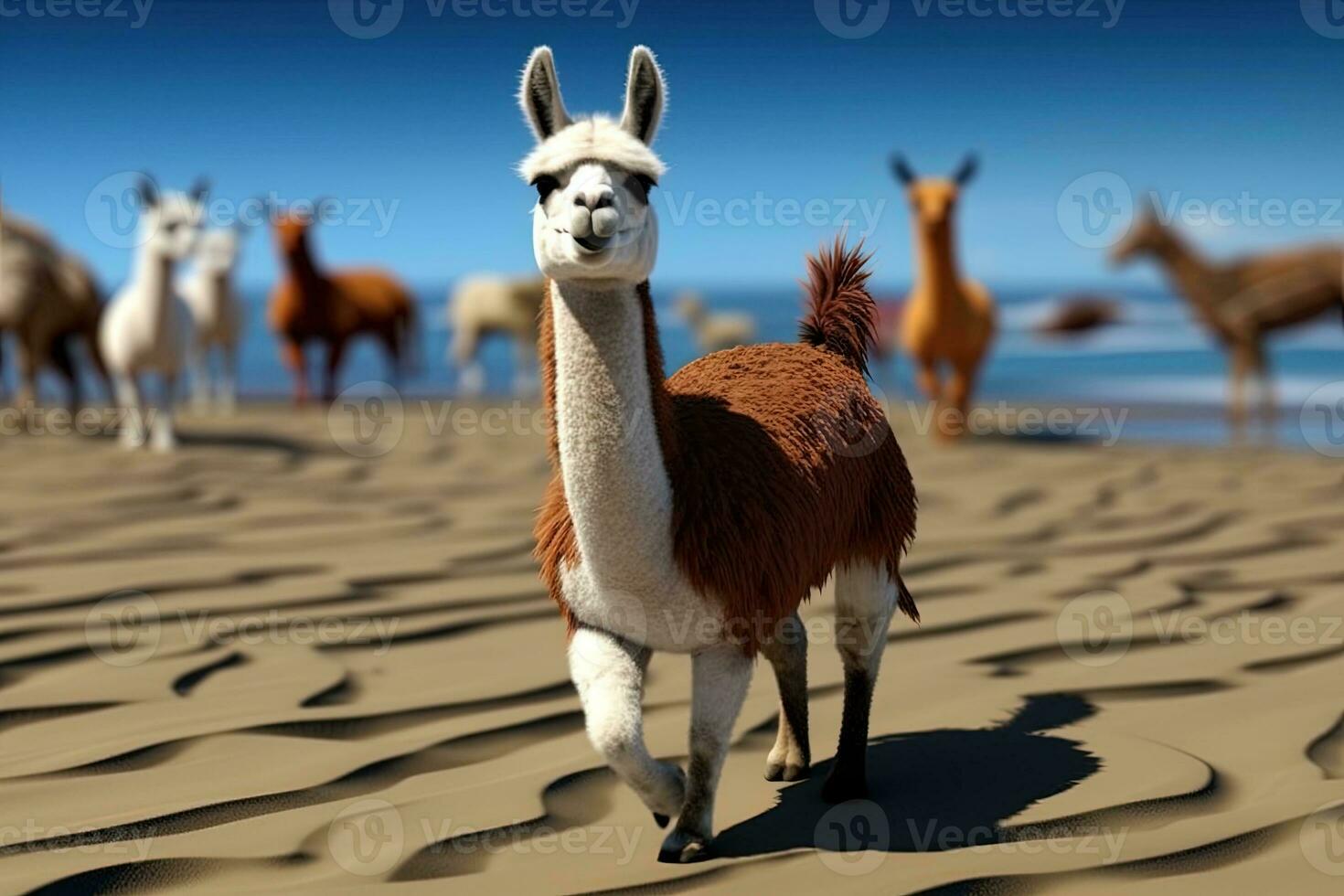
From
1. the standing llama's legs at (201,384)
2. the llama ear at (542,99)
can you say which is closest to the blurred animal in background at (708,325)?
the standing llama's legs at (201,384)

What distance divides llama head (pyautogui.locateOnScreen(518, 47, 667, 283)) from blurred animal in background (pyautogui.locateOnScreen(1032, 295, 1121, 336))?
1114 inches

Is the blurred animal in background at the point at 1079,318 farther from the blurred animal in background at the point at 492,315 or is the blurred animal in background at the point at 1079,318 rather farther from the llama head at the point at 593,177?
the llama head at the point at 593,177

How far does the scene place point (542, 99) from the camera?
2.57m

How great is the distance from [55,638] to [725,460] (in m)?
2.71

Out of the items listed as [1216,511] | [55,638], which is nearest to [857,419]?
[55,638]

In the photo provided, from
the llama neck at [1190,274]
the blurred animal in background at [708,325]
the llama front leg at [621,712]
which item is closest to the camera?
the llama front leg at [621,712]

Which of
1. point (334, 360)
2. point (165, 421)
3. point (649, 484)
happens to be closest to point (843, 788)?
point (649, 484)

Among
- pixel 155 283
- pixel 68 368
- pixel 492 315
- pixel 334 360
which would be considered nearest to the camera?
pixel 155 283

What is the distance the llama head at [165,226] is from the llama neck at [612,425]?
669 centimetres

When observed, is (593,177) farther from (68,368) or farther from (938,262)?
(68,368)

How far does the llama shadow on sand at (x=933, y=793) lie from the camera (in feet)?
9.53

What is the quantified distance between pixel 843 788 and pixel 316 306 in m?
10.8

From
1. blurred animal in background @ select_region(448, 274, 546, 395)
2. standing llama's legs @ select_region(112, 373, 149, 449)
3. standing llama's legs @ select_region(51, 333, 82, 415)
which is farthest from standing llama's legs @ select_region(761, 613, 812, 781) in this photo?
blurred animal in background @ select_region(448, 274, 546, 395)

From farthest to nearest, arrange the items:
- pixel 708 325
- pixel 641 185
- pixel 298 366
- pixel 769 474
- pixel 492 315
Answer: pixel 708 325, pixel 492 315, pixel 298 366, pixel 769 474, pixel 641 185
